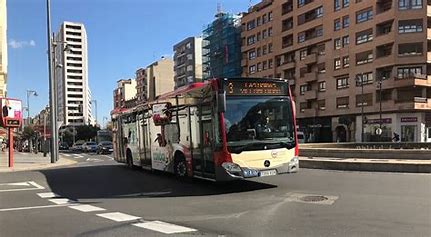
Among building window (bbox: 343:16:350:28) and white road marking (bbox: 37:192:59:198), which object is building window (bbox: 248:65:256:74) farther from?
white road marking (bbox: 37:192:59:198)

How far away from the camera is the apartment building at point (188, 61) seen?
446ft

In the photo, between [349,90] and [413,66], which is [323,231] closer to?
[413,66]

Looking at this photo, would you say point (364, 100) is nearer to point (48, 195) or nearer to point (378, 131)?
point (378, 131)

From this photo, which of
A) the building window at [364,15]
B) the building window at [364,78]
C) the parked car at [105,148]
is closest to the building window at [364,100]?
the building window at [364,78]

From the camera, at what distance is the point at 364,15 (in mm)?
64188

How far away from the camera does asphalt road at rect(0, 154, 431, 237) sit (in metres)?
8.35

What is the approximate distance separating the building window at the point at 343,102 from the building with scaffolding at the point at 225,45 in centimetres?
3111

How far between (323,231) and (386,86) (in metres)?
55.8

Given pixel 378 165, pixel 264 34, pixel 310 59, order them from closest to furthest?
pixel 378 165
pixel 310 59
pixel 264 34

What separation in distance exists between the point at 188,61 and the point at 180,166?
124 m

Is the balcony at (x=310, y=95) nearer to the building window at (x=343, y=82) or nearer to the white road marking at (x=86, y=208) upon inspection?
the building window at (x=343, y=82)

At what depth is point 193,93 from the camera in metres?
14.7

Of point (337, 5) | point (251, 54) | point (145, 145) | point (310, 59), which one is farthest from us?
point (251, 54)

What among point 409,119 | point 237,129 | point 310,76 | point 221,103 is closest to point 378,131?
point 409,119
